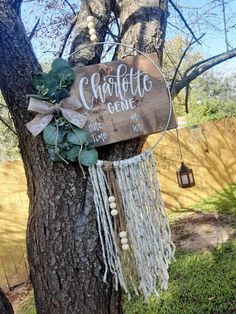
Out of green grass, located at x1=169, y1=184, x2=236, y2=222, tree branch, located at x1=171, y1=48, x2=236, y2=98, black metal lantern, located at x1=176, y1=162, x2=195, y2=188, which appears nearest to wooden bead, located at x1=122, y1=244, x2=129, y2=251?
tree branch, located at x1=171, y1=48, x2=236, y2=98

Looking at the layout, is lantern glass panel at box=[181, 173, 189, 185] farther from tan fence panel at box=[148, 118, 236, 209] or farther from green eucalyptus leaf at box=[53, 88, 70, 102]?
tan fence panel at box=[148, 118, 236, 209]

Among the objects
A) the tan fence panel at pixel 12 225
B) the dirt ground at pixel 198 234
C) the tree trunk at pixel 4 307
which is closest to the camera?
the tree trunk at pixel 4 307

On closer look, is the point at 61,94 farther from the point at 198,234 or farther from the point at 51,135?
the point at 198,234

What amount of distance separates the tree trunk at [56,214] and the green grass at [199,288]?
126 centimetres

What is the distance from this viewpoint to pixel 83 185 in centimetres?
105

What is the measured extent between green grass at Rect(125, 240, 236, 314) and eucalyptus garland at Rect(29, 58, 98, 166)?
1.52 meters

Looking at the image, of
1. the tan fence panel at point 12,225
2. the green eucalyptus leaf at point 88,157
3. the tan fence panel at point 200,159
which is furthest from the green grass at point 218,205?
the green eucalyptus leaf at point 88,157

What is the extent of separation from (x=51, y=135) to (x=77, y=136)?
0.07 m

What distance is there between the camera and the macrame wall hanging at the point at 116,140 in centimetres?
97

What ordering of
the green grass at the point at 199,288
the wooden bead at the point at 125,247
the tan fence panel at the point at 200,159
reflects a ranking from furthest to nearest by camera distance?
the tan fence panel at the point at 200,159
the green grass at the point at 199,288
the wooden bead at the point at 125,247

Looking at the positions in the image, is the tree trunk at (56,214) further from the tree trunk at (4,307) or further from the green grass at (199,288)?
the green grass at (199,288)

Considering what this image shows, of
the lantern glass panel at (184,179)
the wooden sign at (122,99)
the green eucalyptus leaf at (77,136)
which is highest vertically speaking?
the wooden sign at (122,99)

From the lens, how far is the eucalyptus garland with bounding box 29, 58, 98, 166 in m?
0.97

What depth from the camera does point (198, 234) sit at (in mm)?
3590
